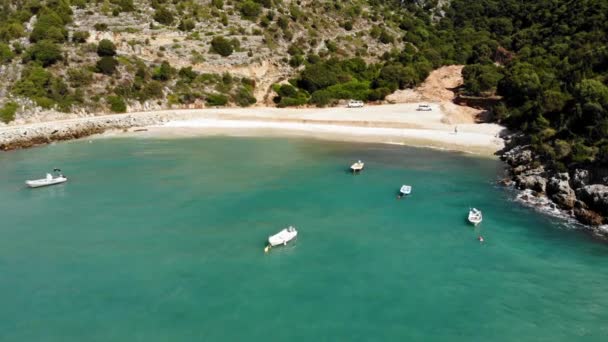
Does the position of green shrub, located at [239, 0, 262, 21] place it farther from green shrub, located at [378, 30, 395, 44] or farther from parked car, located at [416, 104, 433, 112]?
parked car, located at [416, 104, 433, 112]

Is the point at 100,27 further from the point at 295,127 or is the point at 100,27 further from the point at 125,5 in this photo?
the point at 295,127

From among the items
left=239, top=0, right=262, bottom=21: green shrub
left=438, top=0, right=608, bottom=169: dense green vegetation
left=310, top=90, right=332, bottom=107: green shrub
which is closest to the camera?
left=438, top=0, right=608, bottom=169: dense green vegetation

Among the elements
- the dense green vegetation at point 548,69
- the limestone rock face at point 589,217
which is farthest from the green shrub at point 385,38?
the limestone rock face at point 589,217

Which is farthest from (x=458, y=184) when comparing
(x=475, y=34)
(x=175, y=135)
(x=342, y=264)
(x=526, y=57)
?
(x=475, y=34)

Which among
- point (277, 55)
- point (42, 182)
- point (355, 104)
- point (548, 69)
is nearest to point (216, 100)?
point (277, 55)

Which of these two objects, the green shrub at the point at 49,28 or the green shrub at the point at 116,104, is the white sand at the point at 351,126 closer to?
the green shrub at the point at 116,104

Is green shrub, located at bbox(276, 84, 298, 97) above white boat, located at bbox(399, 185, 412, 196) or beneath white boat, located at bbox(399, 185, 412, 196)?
above

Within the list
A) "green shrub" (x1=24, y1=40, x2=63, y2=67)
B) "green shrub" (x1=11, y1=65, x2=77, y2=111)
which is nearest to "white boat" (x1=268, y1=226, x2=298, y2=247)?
"green shrub" (x1=11, y1=65, x2=77, y2=111)
